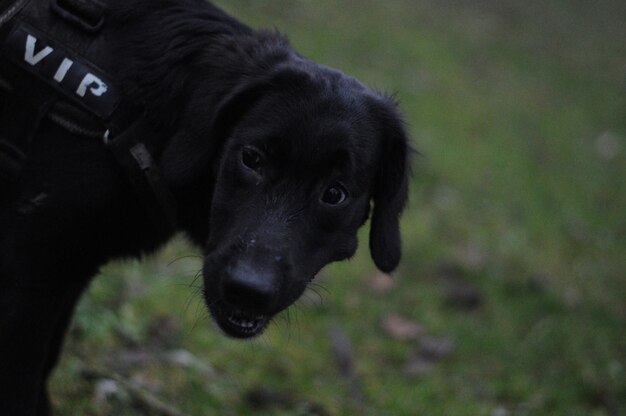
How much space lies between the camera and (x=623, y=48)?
1545cm

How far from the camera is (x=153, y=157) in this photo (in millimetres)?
2748

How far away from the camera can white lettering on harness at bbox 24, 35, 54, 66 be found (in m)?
2.63

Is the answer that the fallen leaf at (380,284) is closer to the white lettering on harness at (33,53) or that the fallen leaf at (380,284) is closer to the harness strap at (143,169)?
the harness strap at (143,169)

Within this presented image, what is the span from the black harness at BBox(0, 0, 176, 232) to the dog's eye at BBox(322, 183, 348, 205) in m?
0.58

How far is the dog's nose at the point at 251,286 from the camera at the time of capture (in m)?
2.39

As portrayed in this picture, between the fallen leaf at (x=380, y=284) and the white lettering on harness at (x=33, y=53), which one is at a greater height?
the white lettering on harness at (x=33, y=53)

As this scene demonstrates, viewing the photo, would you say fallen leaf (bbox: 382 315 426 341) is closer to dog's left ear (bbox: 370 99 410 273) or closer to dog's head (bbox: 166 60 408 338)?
dog's left ear (bbox: 370 99 410 273)

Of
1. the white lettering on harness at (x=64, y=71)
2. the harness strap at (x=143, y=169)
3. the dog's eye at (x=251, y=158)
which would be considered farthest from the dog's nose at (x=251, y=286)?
the white lettering on harness at (x=64, y=71)

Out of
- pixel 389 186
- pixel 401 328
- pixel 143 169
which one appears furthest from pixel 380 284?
pixel 143 169

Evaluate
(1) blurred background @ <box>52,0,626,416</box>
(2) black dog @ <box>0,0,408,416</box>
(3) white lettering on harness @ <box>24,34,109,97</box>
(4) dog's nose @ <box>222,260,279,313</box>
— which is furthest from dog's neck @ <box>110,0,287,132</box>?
(1) blurred background @ <box>52,0,626,416</box>

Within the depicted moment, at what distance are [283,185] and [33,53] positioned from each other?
37.3 inches

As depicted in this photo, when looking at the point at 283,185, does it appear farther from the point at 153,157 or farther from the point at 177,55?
the point at 177,55

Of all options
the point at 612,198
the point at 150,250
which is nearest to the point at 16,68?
the point at 150,250

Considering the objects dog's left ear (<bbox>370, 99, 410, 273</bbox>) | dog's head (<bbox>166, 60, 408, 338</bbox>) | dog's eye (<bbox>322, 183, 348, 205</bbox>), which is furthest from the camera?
dog's left ear (<bbox>370, 99, 410, 273</bbox>)
